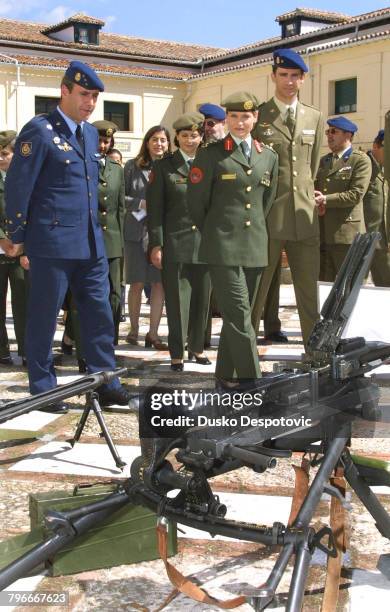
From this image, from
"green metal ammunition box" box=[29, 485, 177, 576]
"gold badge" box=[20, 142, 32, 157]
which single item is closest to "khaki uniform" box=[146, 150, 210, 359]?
"gold badge" box=[20, 142, 32, 157]

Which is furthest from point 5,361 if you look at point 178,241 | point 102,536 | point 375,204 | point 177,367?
point 375,204

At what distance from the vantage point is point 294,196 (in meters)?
Result: 6.21

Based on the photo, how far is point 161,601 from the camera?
8.25 feet

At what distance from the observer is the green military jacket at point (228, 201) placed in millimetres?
5133

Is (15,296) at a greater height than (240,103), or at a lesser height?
lesser

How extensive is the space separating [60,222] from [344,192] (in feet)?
11.0

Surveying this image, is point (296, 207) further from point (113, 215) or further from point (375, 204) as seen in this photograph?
point (375, 204)

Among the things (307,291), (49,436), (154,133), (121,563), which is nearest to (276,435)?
(121,563)

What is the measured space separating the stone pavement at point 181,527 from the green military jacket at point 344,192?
3.28m

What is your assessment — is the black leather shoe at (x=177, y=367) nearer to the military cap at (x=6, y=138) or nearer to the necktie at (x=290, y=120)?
the necktie at (x=290, y=120)

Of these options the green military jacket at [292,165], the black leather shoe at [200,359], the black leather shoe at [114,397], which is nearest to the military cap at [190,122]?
the green military jacket at [292,165]

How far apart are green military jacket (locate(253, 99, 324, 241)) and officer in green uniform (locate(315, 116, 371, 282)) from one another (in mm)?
1283

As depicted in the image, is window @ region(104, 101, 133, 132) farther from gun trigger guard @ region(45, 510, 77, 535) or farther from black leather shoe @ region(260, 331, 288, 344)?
gun trigger guard @ region(45, 510, 77, 535)

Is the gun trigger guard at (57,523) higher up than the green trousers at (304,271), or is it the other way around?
the green trousers at (304,271)
